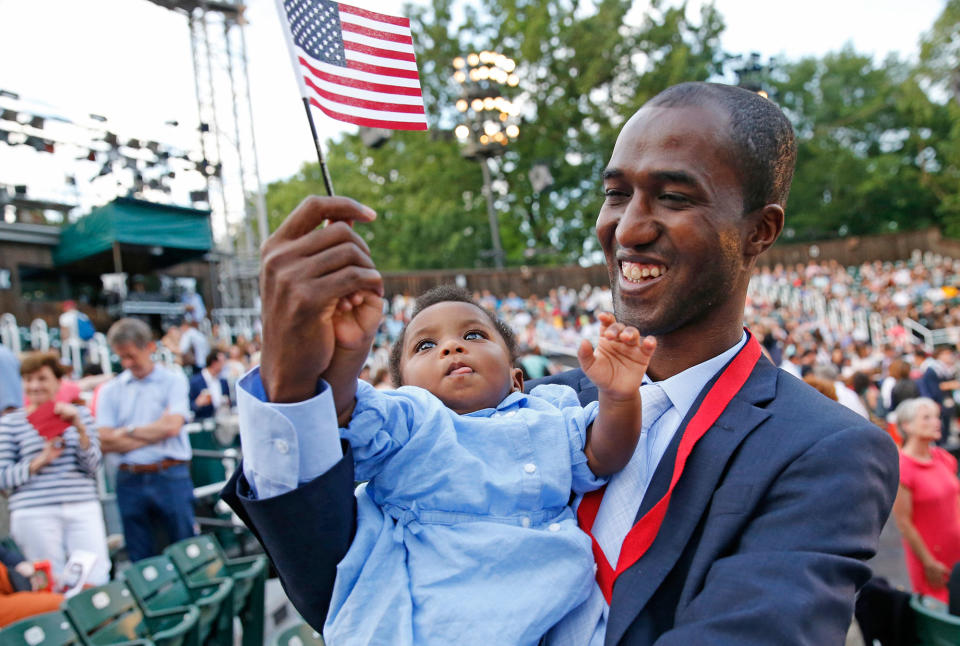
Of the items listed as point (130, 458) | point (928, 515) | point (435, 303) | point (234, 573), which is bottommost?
point (234, 573)

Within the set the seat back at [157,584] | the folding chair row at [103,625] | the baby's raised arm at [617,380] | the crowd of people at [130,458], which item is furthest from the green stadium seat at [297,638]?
the baby's raised arm at [617,380]

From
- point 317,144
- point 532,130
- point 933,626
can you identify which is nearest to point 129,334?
point 317,144

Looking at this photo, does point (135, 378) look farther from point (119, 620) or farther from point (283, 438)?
point (283, 438)

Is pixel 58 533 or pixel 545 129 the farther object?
pixel 545 129

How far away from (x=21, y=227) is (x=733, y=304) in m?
20.0

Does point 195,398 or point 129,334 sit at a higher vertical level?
point 129,334

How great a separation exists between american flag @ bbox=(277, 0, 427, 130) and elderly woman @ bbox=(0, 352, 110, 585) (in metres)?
3.81

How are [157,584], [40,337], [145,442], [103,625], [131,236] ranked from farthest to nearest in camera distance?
[131,236], [40,337], [145,442], [157,584], [103,625]

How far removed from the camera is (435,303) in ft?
6.08

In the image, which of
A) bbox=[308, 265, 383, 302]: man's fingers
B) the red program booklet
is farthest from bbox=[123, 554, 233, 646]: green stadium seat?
bbox=[308, 265, 383, 302]: man's fingers

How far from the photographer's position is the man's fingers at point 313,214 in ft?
3.23

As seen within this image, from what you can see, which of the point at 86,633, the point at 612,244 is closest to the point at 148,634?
the point at 86,633

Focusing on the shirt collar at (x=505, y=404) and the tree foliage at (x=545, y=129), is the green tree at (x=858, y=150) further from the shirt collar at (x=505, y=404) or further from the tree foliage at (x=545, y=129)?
the shirt collar at (x=505, y=404)

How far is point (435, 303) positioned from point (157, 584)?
9.92 ft
